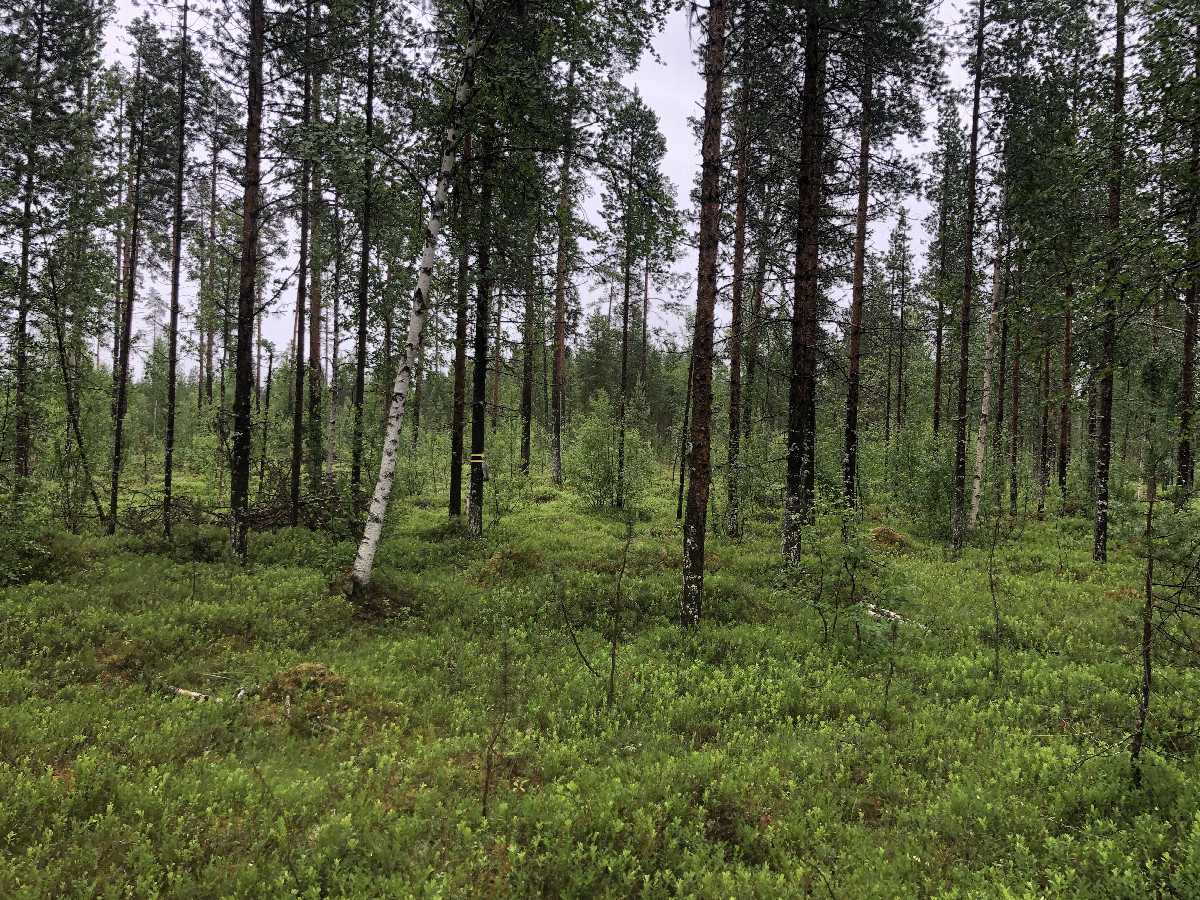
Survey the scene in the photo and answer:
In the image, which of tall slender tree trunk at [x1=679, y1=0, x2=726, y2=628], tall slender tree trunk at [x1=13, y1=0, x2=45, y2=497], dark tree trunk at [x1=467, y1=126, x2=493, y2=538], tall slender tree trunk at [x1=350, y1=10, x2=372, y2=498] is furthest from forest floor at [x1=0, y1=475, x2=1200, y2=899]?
tall slender tree trunk at [x1=350, y1=10, x2=372, y2=498]

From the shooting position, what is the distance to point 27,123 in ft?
37.4

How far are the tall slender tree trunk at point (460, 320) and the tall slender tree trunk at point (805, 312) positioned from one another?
23.7ft

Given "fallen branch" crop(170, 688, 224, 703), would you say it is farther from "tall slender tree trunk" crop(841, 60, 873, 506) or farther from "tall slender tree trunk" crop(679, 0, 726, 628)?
"tall slender tree trunk" crop(841, 60, 873, 506)

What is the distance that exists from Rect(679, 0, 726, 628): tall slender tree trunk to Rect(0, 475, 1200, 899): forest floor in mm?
1026

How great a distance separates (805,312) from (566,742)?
9.40m

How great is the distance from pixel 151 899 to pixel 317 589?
6.31m

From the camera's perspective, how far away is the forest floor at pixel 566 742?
4.09m

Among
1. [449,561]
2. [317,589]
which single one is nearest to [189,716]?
[317,589]

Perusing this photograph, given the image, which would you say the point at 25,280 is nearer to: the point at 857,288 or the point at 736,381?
the point at 736,381

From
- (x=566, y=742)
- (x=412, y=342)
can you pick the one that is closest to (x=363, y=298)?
(x=412, y=342)

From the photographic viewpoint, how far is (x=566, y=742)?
5.86m

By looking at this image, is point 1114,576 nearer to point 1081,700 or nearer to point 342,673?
point 1081,700

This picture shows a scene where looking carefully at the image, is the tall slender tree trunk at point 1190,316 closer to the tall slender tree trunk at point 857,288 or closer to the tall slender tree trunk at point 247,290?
the tall slender tree trunk at point 857,288

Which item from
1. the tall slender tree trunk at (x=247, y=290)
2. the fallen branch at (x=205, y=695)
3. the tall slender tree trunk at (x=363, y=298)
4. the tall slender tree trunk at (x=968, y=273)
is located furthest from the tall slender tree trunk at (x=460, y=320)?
the tall slender tree trunk at (x=968, y=273)
